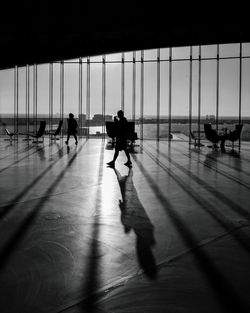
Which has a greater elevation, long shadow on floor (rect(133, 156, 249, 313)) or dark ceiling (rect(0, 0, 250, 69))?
dark ceiling (rect(0, 0, 250, 69))

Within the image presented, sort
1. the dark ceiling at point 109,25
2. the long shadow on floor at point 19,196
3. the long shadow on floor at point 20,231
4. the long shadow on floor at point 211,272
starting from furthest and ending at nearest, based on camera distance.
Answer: the dark ceiling at point 109,25 → the long shadow on floor at point 19,196 → the long shadow on floor at point 20,231 → the long shadow on floor at point 211,272

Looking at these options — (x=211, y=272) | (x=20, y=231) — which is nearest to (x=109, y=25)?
(x=20, y=231)

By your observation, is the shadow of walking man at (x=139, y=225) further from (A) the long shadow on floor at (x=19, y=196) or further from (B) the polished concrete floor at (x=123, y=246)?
(A) the long shadow on floor at (x=19, y=196)

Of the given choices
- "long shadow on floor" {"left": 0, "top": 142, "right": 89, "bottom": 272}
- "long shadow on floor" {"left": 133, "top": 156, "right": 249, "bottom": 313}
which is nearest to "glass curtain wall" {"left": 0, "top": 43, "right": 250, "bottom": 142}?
"long shadow on floor" {"left": 0, "top": 142, "right": 89, "bottom": 272}

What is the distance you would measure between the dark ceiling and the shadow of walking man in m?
6.26

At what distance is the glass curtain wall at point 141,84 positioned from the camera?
17750 millimetres

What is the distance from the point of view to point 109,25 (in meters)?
12.4

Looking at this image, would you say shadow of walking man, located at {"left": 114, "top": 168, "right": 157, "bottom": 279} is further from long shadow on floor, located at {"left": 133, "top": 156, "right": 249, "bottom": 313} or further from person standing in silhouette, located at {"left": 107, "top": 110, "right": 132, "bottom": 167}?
person standing in silhouette, located at {"left": 107, "top": 110, "right": 132, "bottom": 167}

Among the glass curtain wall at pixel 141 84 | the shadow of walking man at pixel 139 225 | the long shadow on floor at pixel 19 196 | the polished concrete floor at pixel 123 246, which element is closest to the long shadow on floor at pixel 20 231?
the polished concrete floor at pixel 123 246

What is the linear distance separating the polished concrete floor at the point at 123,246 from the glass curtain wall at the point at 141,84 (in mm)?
11609

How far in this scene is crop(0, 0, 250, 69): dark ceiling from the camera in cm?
1048

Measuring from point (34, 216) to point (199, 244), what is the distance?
2.09 meters

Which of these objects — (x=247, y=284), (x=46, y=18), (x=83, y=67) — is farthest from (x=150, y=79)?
(x=247, y=284)

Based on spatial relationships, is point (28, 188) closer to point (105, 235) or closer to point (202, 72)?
point (105, 235)
